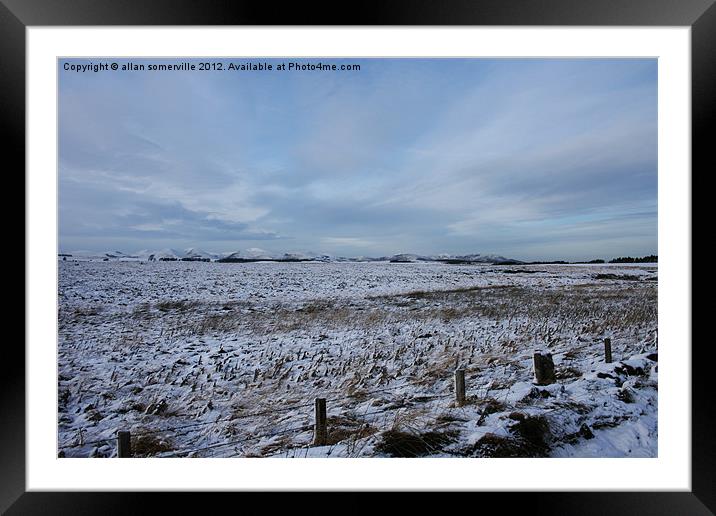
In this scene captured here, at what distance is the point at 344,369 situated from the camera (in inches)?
154

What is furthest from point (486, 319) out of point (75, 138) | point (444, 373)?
point (75, 138)

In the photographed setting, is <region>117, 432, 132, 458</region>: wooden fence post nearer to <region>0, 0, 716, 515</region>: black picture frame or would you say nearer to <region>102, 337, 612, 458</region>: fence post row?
<region>102, 337, 612, 458</region>: fence post row

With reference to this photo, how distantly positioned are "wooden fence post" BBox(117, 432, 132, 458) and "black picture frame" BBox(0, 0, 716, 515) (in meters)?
0.35

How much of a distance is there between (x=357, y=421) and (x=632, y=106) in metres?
4.72

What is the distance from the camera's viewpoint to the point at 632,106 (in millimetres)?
3207

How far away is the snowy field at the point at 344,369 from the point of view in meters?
2.63

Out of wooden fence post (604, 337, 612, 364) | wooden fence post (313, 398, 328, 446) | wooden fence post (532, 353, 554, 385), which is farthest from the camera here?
wooden fence post (604, 337, 612, 364)

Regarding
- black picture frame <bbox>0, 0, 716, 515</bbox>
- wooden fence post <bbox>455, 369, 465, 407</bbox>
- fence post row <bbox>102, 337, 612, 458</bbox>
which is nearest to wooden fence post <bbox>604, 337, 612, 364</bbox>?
fence post row <bbox>102, 337, 612, 458</bbox>

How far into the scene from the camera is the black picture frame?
2.08 metres

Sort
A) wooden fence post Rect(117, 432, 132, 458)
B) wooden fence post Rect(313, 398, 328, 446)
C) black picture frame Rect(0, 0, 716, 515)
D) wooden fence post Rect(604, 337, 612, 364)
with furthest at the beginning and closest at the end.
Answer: wooden fence post Rect(604, 337, 612, 364)
wooden fence post Rect(313, 398, 328, 446)
wooden fence post Rect(117, 432, 132, 458)
black picture frame Rect(0, 0, 716, 515)

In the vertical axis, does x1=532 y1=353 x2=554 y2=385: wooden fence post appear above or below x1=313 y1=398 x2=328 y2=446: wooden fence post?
above
